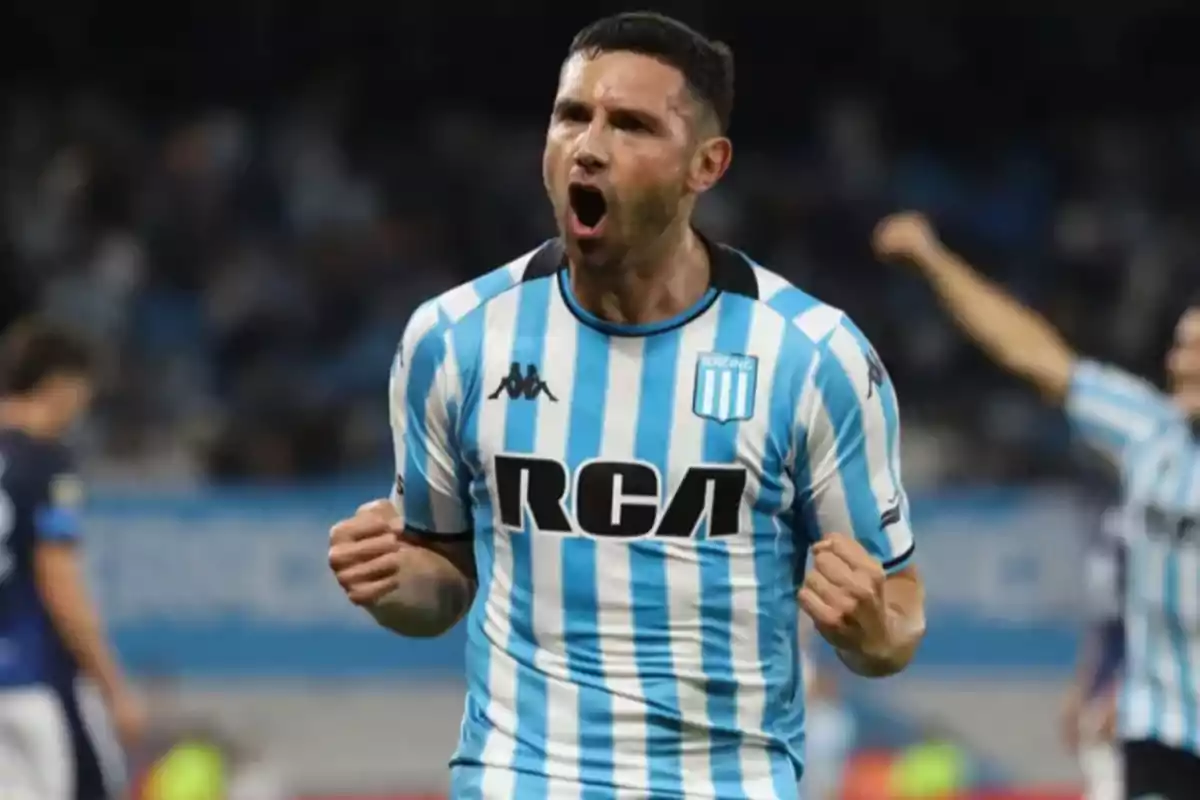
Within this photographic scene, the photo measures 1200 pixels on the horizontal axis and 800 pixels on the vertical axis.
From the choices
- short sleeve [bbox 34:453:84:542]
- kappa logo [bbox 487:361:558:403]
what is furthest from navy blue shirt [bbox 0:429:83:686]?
kappa logo [bbox 487:361:558:403]

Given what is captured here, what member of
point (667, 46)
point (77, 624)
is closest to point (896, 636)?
point (667, 46)

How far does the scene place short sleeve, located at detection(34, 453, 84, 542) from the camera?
19.7 ft

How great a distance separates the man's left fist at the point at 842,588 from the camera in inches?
111

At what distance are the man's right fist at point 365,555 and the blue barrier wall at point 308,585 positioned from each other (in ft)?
22.9

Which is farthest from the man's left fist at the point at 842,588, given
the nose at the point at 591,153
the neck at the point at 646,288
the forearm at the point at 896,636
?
the nose at the point at 591,153

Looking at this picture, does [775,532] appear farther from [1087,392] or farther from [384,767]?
[384,767]

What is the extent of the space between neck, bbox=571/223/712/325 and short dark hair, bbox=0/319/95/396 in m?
3.22

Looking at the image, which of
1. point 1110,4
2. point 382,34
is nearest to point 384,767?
point 382,34

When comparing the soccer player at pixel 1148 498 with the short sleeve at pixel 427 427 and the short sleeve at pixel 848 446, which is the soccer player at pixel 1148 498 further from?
the short sleeve at pixel 427 427

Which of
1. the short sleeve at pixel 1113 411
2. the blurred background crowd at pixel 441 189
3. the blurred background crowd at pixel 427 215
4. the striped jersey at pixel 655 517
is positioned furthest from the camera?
the blurred background crowd at pixel 441 189

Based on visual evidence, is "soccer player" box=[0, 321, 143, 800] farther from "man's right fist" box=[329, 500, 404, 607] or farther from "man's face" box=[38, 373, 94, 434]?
"man's right fist" box=[329, 500, 404, 607]

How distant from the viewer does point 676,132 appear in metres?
3.08

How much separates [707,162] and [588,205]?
0.74ft

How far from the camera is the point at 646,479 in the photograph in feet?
10.2
